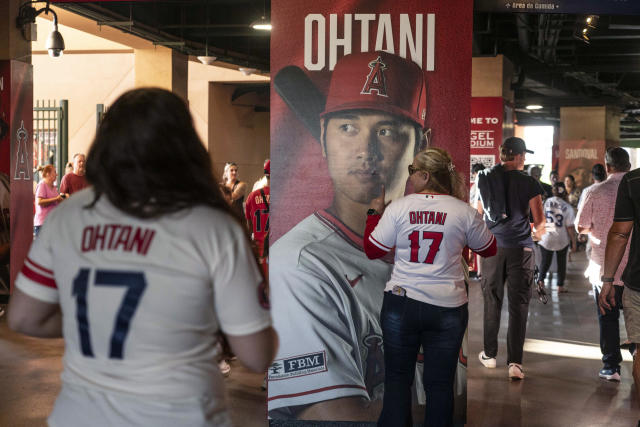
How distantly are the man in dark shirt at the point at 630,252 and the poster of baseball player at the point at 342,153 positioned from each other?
2.77 feet

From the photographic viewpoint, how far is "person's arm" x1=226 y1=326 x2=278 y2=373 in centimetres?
161

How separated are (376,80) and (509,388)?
262 centimetres

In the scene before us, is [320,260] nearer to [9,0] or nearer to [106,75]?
[9,0]

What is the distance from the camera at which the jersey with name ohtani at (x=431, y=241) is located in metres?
3.54

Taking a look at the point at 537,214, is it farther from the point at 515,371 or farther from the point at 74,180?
the point at 74,180

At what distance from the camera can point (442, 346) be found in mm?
3549

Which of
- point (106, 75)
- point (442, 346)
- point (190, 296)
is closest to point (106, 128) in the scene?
point (190, 296)

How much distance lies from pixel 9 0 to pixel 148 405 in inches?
308

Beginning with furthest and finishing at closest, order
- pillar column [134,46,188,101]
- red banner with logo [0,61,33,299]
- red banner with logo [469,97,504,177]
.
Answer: pillar column [134,46,188,101]
red banner with logo [469,97,504,177]
red banner with logo [0,61,33,299]

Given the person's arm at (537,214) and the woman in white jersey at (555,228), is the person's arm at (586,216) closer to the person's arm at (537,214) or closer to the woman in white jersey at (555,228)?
the person's arm at (537,214)

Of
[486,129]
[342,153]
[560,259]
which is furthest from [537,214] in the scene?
[486,129]

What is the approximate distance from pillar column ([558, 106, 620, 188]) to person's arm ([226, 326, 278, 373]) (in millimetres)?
20619

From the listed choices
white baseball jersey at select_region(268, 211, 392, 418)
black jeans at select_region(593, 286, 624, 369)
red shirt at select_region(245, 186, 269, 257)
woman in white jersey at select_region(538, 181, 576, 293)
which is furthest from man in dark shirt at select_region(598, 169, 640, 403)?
woman in white jersey at select_region(538, 181, 576, 293)

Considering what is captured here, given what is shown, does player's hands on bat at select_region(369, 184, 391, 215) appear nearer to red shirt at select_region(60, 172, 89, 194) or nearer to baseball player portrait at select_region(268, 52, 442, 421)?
baseball player portrait at select_region(268, 52, 442, 421)
